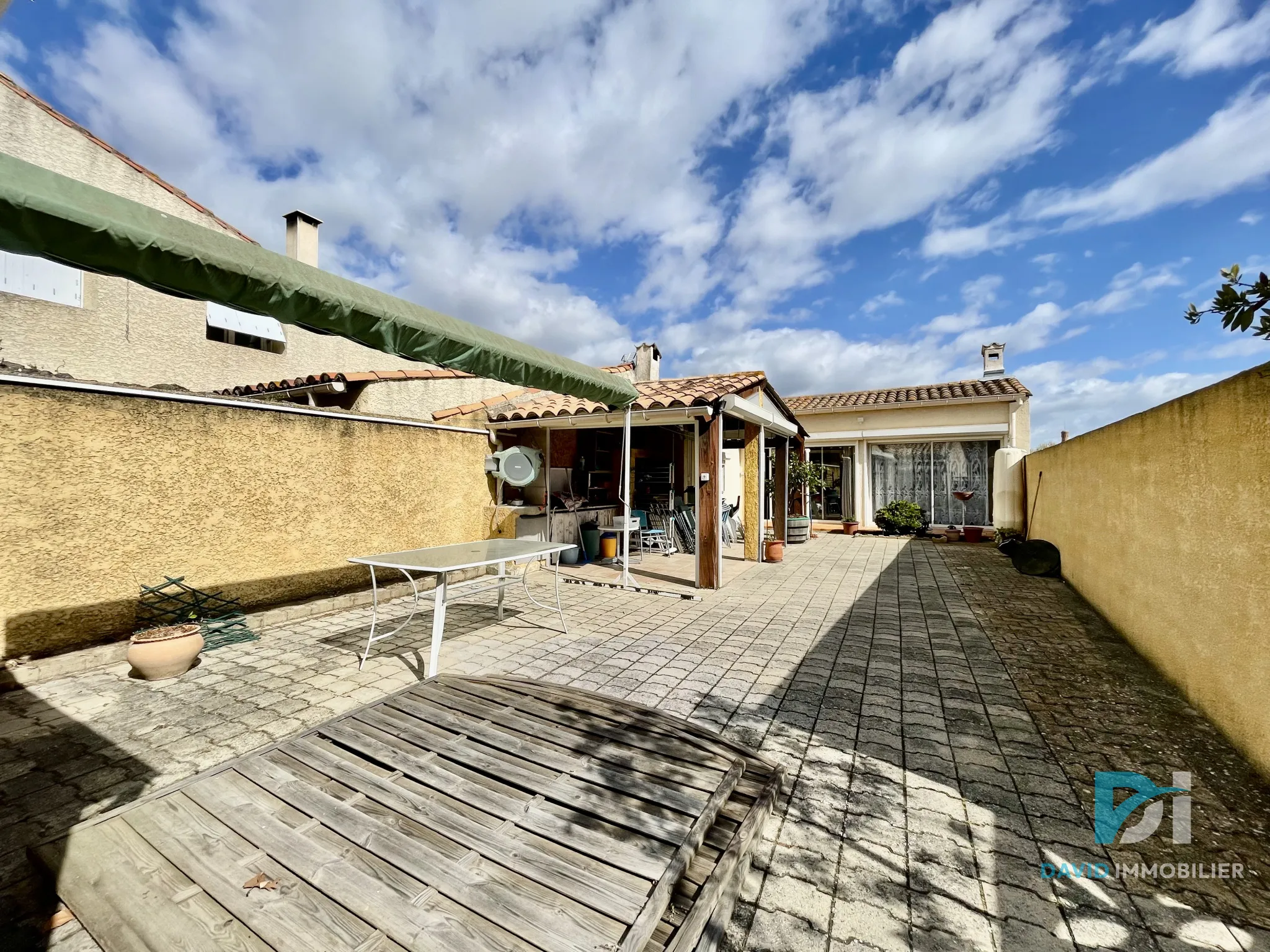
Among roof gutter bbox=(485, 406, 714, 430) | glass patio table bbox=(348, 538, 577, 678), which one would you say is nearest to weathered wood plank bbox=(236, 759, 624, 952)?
glass patio table bbox=(348, 538, 577, 678)

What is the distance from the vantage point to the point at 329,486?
630cm

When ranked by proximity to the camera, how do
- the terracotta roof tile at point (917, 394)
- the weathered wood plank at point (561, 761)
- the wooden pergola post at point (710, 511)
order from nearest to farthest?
the weathered wood plank at point (561, 761)
the wooden pergola post at point (710, 511)
the terracotta roof tile at point (917, 394)

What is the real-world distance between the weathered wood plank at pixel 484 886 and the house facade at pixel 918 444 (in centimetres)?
1546

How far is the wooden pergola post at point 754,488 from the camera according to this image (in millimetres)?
10508

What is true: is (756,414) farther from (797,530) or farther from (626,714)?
(626,714)

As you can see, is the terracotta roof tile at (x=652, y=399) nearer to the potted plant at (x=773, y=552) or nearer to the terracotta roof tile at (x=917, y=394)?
the potted plant at (x=773, y=552)

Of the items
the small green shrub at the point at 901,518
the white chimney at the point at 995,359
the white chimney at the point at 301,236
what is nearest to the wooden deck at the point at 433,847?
the white chimney at the point at 301,236

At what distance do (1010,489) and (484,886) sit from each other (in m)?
14.5

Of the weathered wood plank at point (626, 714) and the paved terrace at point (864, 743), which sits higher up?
the weathered wood plank at point (626, 714)

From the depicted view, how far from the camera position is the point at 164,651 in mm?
4121

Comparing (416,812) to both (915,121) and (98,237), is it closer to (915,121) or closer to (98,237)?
(98,237)

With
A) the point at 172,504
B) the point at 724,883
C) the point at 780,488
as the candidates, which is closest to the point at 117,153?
the point at 172,504

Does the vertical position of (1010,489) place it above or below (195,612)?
above

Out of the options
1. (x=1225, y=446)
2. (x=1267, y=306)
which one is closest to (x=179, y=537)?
(x=1267, y=306)
